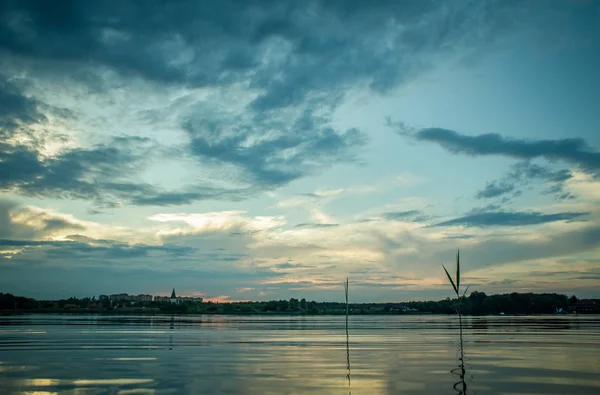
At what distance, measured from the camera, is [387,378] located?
79.2 feet

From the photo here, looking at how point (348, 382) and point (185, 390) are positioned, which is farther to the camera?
point (348, 382)

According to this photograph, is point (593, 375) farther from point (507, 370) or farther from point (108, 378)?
point (108, 378)

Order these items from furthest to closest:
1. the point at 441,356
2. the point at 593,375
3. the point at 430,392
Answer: the point at 441,356 → the point at 593,375 → the point at 430,392

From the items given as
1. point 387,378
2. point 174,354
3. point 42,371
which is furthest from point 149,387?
point 174,354

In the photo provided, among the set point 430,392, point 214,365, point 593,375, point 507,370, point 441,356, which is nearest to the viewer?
point 430,392

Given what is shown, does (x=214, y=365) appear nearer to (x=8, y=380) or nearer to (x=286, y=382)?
(x=286, y=382)

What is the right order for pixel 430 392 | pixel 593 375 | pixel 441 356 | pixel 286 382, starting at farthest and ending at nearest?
pixel 441 356, pixel 593 375, pixel 286 382, pixel 430 392

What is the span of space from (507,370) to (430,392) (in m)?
9.75

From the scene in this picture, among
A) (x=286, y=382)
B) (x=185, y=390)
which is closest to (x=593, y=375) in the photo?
(x=286, y=382)

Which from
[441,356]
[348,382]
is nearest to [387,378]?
[348,382]

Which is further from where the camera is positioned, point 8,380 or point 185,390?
point 8,380

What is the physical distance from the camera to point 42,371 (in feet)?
87.3

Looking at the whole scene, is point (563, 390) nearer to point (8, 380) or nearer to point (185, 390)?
point (185, 390)

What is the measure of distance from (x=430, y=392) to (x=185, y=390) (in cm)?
1028
